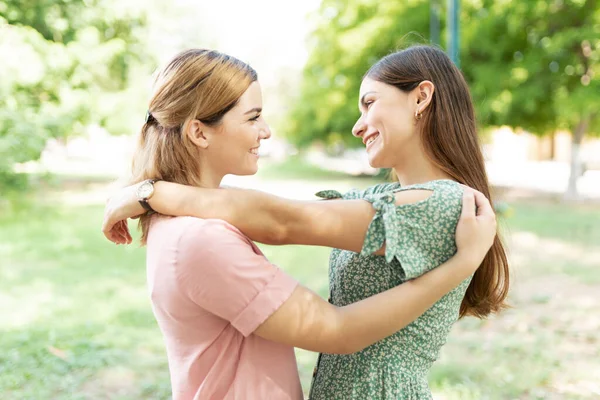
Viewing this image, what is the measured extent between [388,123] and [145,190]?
0.75 m

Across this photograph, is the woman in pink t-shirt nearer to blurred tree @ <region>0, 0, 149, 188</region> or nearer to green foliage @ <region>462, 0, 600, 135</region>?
blurred tree @ <region>0, 0, 149, 188</region>

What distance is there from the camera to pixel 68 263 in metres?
9.93

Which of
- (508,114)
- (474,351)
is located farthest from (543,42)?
(474,351)

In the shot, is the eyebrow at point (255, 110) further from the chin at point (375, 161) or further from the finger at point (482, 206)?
the finger at point (482, 206)

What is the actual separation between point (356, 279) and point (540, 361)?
443 cm

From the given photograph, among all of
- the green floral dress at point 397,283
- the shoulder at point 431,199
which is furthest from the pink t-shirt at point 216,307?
the shoulder at point 431,199

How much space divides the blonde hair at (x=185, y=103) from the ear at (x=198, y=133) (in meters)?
0.01

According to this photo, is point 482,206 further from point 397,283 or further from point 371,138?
point 371,138

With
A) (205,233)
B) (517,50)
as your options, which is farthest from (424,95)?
(517,50)

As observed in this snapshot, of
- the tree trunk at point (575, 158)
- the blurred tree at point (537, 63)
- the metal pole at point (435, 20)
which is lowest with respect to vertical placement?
the tree trunk at point (575, 158)

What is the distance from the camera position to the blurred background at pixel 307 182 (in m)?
5.44

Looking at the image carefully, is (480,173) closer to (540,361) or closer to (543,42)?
(540,361)

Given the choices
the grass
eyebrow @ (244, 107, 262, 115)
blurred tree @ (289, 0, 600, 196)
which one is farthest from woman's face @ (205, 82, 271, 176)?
blurred tree @ (289, 0, 600, 196)

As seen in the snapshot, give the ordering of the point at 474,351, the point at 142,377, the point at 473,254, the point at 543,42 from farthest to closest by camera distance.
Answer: the point at 543,42
the point at 474,351
the point at 142,377
the point at 473,254
